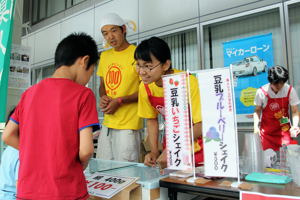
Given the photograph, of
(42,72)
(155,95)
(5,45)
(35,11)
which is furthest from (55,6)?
(155,95)

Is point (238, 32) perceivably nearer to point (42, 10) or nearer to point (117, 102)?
point (117, 102)

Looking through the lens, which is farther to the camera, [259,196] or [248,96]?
[248,96]

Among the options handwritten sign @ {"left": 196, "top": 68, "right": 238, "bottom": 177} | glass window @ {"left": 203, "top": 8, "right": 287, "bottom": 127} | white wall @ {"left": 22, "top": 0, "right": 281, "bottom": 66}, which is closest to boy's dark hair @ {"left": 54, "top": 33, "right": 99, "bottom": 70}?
handwritten sign @ {"left": 196, "top": 68, "right": 238, "bottom": 177}

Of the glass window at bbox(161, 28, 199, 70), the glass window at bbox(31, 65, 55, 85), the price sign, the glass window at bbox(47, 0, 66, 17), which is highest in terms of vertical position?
the glass window at bbox(47, 0, 66, 17)

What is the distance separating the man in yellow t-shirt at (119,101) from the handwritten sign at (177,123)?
0.75 metres

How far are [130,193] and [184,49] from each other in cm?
249

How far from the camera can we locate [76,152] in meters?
0.94

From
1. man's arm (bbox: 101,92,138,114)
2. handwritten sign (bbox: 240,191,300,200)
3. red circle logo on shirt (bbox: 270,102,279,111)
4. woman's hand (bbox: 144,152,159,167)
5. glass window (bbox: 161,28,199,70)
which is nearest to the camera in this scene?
handwritten sign (bbox: 240,191,300,200)

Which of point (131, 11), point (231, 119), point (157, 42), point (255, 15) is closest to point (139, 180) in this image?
point (231, 119)

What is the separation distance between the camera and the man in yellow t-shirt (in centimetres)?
200

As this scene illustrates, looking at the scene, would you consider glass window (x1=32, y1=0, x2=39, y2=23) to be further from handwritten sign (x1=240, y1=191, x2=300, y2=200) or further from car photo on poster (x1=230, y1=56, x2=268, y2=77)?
handwritten sign (x1=240, y1=191, x2=300, y2=200)

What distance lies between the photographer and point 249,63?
9.18 ft

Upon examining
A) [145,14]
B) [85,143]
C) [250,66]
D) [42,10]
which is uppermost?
[42,10]

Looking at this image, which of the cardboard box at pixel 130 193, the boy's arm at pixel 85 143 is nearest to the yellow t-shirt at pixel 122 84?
the cardboard box at pixel 130 193
